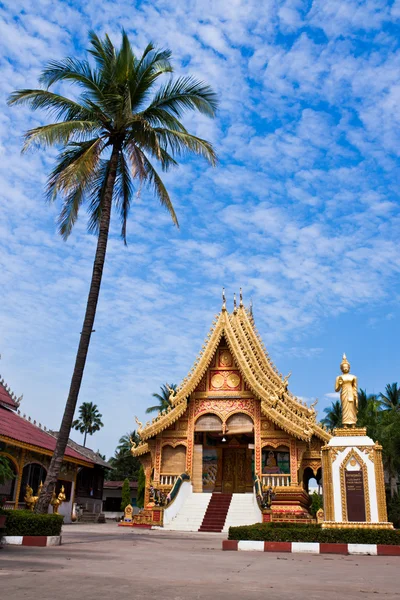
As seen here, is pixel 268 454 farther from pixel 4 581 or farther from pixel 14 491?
pixel 4 581

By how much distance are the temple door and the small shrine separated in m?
13.8

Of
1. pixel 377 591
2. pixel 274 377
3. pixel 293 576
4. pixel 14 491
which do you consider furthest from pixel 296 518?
pixel 377 591

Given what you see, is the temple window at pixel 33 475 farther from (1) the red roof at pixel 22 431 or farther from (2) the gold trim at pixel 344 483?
(2) the gold trim at pixel 344 483

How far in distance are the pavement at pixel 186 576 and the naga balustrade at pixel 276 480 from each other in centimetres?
1357

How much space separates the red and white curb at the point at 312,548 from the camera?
12570mm

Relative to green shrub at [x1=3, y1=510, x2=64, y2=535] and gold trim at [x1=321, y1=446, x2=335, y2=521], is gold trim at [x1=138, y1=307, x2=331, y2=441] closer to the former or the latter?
gold trim at [x1=321, y1=446, x2=335, y2=521]

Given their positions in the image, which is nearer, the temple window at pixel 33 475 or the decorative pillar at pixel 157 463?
the temple window at pixel 33 475

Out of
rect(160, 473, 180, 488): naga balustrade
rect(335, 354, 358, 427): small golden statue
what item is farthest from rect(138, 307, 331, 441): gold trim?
rect(335, 354, 358, 427): small golden statue

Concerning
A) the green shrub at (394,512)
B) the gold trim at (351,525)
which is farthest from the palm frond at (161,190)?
the green shrub at (394,512)

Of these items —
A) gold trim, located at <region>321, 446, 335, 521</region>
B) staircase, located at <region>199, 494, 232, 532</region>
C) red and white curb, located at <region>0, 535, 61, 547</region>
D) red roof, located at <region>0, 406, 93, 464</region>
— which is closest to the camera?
red and white curb, located at <region>0, 535, 61, 547</region>

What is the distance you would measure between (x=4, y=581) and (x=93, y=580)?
102 cm

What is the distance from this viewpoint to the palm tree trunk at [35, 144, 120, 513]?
1352 centimetres

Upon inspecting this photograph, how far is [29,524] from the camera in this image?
12.6m

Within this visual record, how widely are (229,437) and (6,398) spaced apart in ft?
37.0
